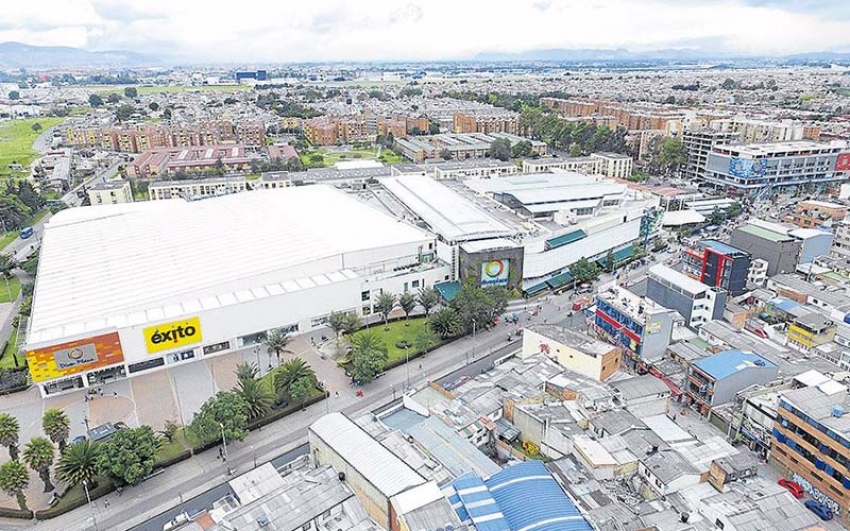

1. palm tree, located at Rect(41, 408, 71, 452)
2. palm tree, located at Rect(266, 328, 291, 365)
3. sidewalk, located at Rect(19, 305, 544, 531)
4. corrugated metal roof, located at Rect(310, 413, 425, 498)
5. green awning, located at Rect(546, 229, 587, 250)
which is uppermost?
green awning, located at Rect(546, 229, 587, 250)

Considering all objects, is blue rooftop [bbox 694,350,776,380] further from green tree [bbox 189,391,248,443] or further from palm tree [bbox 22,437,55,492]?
palm tree [bbox 22,437,55,492]

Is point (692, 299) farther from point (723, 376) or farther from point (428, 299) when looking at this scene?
point (428, 299)

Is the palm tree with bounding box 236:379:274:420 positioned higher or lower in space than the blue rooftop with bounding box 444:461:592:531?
lower

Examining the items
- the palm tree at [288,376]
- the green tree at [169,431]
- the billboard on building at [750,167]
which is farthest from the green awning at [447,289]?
the billboard on building at [750,167]

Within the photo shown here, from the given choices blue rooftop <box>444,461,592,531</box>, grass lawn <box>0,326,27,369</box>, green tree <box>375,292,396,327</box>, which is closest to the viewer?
blue rooftop <box>444,461,592,531</box>

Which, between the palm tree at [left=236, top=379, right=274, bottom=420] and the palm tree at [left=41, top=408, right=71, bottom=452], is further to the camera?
the palm tree at [left=236, top=379, right=274, bottom=420]

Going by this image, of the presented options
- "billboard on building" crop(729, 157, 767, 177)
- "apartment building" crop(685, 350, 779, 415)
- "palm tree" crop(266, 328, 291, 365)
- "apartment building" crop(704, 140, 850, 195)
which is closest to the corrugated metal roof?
"palm tree" crop(266, 328, 291, 365)

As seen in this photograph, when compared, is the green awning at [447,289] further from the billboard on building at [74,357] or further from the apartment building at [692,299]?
the billboard on building at [74,357]
